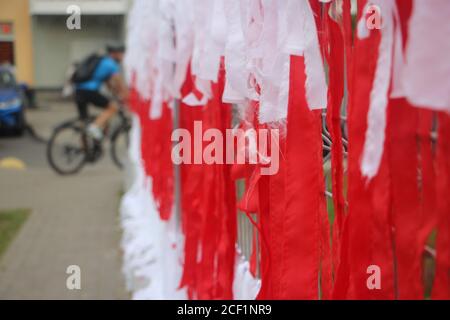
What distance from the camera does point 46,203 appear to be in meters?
7.26

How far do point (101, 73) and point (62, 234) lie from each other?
2.94m

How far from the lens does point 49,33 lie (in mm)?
10750

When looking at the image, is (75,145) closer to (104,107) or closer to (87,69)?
(104,107)

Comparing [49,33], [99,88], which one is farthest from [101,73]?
[49,33]

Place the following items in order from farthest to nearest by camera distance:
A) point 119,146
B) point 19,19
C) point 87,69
A: point 119,146
point 87,69
point 19,19

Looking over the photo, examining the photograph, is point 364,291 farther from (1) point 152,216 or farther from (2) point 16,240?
(2) point 16,240

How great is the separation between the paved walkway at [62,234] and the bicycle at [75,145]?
19 cm

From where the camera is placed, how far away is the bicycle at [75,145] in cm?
863

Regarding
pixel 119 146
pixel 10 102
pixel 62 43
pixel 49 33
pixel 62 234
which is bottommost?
pixel 62 234

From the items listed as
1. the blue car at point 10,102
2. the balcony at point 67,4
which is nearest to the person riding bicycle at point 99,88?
the balcony at point 67,4

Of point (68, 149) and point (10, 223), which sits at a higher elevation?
point (68, 149)

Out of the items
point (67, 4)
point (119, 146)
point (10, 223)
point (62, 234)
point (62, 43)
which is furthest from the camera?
point (62, 43)

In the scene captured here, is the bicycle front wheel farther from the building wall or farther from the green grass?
the green grass

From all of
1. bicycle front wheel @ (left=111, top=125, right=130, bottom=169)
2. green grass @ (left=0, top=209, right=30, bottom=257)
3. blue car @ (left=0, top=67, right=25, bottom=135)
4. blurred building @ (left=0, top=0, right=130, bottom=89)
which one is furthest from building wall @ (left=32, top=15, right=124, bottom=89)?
green grass @ (left=0, top=209, right=30, bottom=257)
